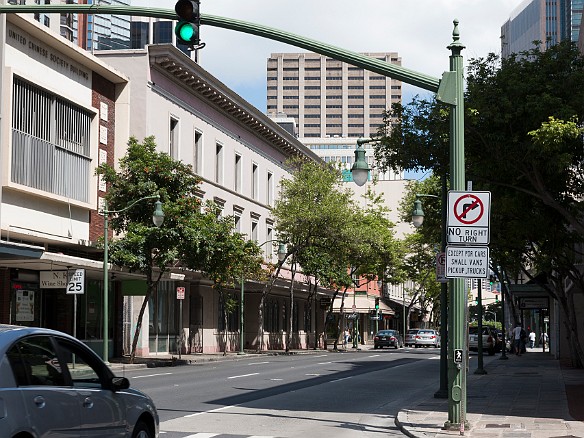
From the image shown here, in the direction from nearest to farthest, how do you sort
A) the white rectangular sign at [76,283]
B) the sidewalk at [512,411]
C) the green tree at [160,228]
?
1. the sidewalk at [512,411]
2. the white rectangular sign at [76,283]
3. the green tree at [160,228]

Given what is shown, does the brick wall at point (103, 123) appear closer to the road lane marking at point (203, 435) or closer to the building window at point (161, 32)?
the road lane marking at point (203, 435)

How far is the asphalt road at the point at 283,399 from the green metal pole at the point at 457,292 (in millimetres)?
Answer: 1211

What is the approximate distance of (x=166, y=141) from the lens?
43.8 m

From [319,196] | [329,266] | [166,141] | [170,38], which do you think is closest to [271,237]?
[329,266]

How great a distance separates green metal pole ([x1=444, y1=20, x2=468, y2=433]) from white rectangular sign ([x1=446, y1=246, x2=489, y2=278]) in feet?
1.15

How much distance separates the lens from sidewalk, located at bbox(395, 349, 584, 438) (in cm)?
1415

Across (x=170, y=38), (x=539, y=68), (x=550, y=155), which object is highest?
(x=170, y=38)

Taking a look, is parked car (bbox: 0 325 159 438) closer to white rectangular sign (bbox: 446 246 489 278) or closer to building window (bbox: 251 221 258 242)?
white rectangular sign (bbox: 446 246 489 278)

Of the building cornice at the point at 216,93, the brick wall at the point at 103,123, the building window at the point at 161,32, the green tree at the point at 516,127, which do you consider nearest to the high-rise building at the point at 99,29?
the building window at the point at 161,32

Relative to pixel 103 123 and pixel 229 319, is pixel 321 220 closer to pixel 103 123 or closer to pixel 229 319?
pixel 229 319

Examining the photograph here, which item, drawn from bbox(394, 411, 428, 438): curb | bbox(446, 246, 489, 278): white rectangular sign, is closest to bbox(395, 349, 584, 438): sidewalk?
bbox(394, 411, 428, 438): curb

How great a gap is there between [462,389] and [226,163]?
3968cm

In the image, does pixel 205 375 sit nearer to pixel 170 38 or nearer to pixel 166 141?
pixel 166 141

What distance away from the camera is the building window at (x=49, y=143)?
30.8 m
